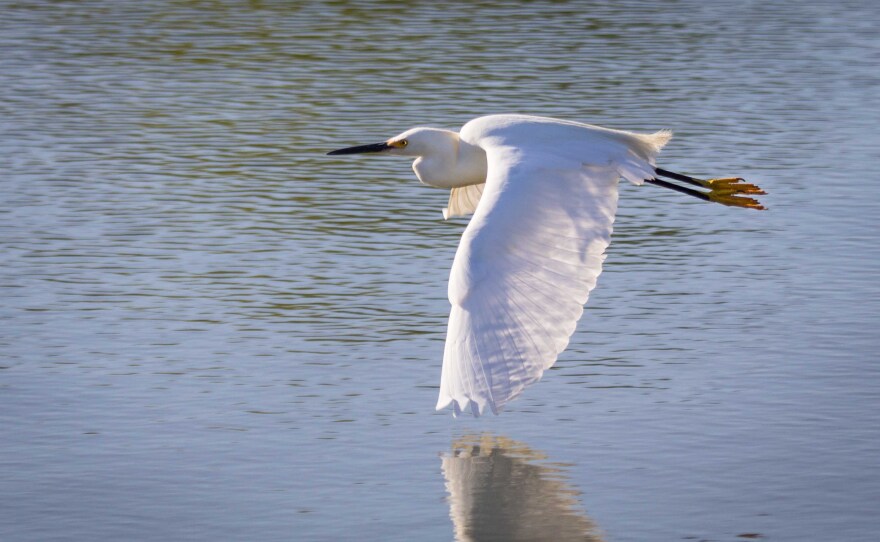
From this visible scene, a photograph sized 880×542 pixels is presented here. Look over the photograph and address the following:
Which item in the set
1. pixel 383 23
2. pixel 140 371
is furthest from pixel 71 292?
pixel 383 23

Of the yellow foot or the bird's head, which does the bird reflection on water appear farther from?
the yellow foot

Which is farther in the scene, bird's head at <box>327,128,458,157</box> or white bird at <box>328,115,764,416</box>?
bird's head at <box>327,128,458,157</box>

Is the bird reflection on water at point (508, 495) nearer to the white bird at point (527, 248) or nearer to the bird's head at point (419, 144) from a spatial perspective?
the white bird at point (527, 248)

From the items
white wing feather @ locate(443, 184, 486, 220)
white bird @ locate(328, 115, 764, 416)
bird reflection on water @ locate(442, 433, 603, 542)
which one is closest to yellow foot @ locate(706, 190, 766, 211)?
white bird @ locate(328, 115, 764, 416)

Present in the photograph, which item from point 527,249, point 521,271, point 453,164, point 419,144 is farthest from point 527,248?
point 419,144

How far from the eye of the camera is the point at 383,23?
1476 cm

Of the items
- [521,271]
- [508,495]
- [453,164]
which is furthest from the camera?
[453,164]

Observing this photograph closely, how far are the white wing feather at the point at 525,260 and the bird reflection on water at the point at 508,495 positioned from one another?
0.91ft

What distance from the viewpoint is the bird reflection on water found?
4867 millimetres

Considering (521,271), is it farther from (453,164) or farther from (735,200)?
(735,200)

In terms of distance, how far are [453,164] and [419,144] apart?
8.1 inches

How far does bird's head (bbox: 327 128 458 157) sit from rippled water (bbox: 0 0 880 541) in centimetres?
82

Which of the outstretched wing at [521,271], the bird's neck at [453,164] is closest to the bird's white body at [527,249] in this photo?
the outstretched wing at [521,271]

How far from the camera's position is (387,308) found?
23.7ft
